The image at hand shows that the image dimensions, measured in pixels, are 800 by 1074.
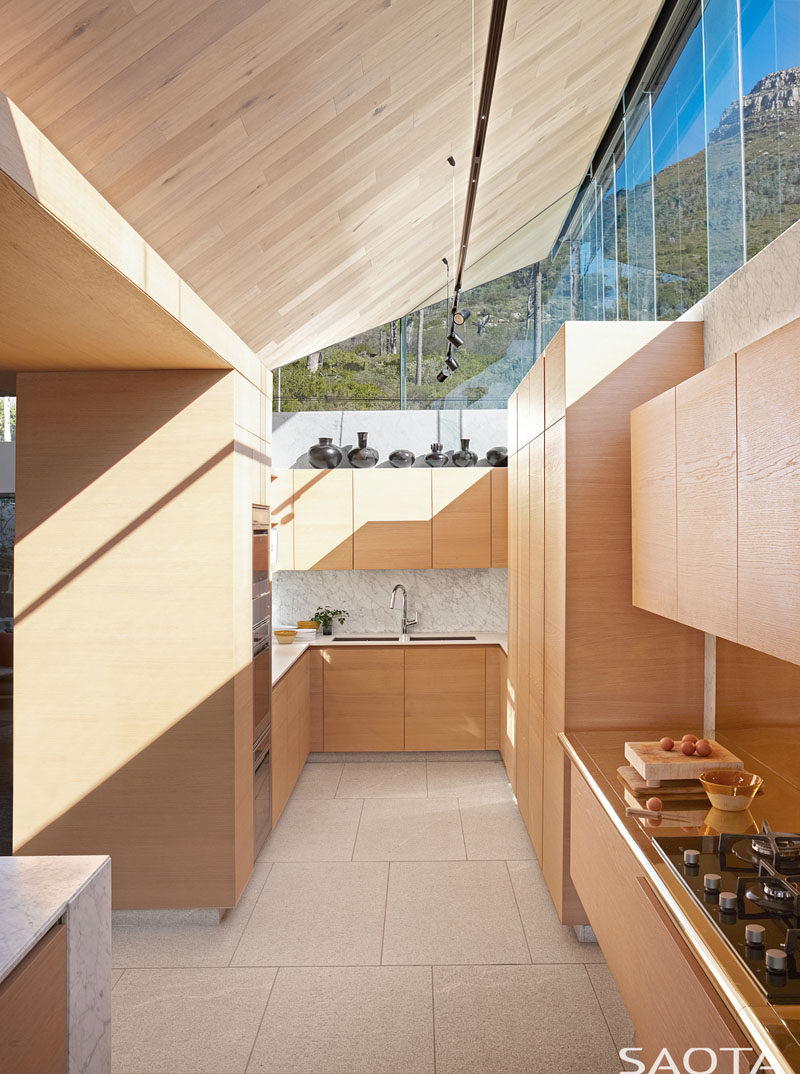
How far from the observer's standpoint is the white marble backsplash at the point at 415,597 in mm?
6645

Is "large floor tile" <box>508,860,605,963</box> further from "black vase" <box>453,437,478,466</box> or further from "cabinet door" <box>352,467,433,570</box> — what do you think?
"black vase" <box>453,437,478,466</box>

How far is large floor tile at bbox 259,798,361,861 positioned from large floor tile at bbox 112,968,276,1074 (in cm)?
113

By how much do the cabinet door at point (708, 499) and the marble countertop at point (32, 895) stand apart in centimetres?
180

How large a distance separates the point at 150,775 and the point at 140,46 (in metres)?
2.77

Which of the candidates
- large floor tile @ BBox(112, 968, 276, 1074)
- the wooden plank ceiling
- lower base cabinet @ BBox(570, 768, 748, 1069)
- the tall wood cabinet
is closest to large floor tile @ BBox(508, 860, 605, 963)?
the tall wood cabinet

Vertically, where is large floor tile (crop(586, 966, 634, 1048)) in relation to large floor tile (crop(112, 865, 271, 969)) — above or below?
above

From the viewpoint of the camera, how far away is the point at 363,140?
9.73 feet

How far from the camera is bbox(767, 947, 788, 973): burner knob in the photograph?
143cm

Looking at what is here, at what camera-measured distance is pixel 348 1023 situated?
2.69 meters

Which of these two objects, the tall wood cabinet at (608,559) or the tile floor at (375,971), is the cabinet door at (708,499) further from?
the tile floor at (375,971)

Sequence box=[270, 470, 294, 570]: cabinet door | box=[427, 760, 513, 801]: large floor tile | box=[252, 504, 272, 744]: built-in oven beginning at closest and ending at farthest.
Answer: box=[252, 504, 272, 744]: built-in oven, box=[427, 760, 513, 801]: large floor tile, box=[270, 470, 294, 570]: cabinet door

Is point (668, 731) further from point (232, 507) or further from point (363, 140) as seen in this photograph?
point (363, 140)

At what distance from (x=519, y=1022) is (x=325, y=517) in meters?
4.10

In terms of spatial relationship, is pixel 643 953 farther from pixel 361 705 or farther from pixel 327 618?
pixel 327 618
